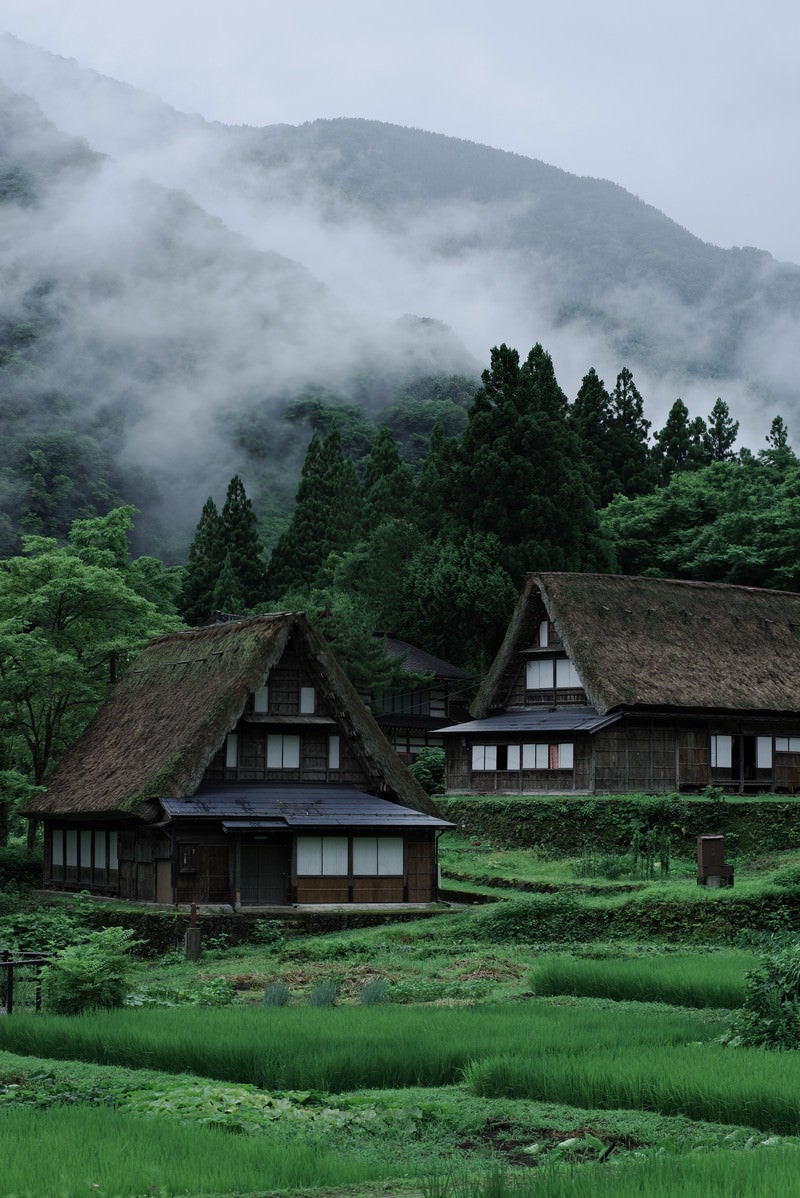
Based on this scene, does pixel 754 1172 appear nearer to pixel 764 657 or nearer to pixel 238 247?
pixel 764 657

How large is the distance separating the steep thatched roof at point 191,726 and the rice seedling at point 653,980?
13.3 metres

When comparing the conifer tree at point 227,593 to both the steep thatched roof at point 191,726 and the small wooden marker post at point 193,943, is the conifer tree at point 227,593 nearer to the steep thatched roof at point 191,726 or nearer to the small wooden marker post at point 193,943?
the steep thatched roof at point 191,726

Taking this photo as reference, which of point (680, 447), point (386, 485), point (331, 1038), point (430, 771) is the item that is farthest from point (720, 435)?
point (331, 1038)

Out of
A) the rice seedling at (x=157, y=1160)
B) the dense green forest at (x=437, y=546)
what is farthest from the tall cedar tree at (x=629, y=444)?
the rice seedling at (x=157, y=1160)

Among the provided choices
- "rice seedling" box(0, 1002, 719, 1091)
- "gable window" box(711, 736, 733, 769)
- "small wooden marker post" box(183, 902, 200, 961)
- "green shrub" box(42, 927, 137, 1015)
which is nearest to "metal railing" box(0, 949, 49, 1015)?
"green shrub" box(42, 927, 137, 1015)

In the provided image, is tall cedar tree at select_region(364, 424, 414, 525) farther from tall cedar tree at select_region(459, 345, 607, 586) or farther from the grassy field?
the grassy field

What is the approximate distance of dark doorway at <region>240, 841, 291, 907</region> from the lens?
32250 mm

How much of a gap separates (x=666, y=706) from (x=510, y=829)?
18.0 feet

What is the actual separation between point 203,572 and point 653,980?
59.0 metres

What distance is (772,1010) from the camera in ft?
47.3

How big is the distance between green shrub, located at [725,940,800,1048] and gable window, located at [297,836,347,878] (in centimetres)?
1838

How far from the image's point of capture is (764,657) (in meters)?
44.5

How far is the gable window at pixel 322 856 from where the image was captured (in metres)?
32.5

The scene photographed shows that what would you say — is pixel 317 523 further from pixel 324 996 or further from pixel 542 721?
pixel 324 996
